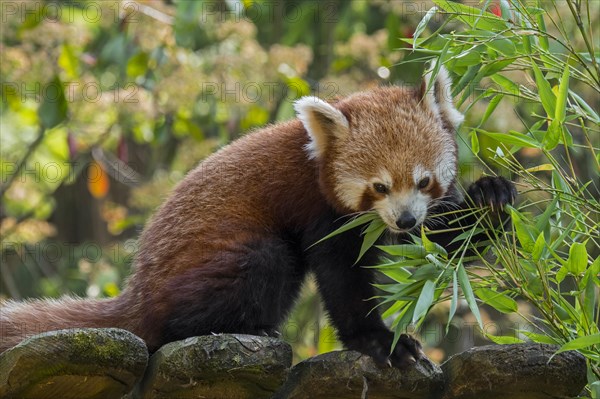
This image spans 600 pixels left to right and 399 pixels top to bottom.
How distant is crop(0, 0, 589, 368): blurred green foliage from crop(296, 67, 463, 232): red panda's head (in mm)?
1499

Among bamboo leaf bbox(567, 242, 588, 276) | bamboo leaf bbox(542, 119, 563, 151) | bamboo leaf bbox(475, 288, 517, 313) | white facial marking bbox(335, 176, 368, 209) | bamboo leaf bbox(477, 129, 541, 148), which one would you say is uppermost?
bamboo leaf bbox(542, 119, 563, 151)

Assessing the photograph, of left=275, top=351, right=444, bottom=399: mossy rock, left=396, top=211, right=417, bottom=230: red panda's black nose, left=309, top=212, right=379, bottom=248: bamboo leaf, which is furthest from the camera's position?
left=396, top=211, right=417, bottom=230: red panda's black nose

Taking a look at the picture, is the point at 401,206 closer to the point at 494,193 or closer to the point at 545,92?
the point at 494,193

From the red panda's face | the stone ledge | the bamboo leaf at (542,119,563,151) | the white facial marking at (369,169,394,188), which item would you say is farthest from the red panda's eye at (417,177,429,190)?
the stone ledge

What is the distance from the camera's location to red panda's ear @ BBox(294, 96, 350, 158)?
417 centimetres

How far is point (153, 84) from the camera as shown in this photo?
673 centimetres

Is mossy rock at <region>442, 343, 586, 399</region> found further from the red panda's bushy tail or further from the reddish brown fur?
the red panda's bushy tail

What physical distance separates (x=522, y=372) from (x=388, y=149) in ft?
4.49

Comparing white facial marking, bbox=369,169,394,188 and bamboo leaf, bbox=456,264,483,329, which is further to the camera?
white facial marking, bbox=369,169,394,188

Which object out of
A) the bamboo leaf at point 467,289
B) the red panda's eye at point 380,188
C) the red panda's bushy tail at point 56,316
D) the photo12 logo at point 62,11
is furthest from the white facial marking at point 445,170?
the photo12 logo at point 62,11

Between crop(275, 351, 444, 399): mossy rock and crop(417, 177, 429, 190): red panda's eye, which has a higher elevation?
crop(417, 177, 429, 190): red panda's eye

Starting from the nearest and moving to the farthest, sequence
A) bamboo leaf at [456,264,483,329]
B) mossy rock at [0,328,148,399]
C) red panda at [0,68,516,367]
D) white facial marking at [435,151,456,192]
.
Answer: mossy rock at [0,328,148,399]
bamboo leaf at [456,264,483,329]
red panda at [0,68,516,367]
white facial marking at [435,151,456,192]

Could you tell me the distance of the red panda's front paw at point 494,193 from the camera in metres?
3.68

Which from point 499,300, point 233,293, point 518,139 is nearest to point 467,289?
point 499,300
